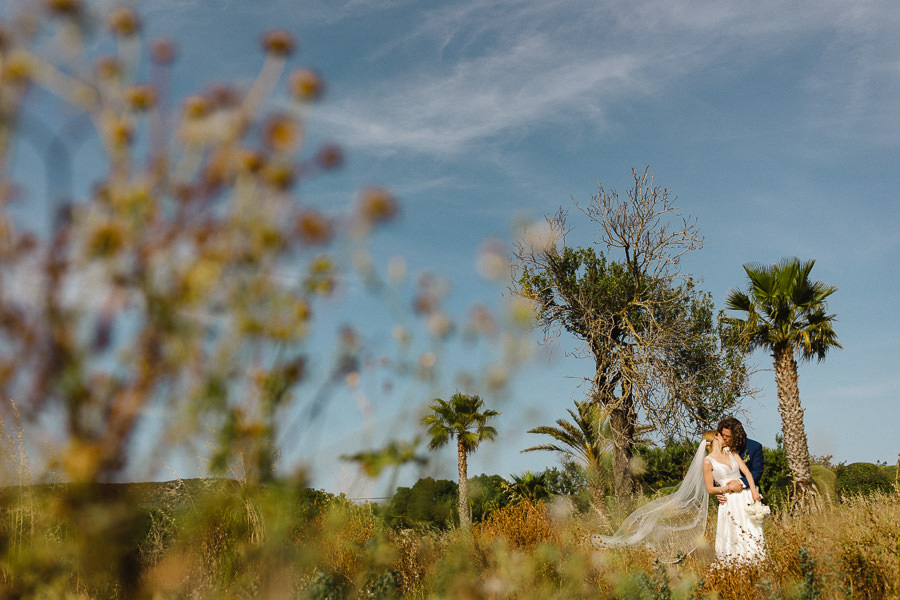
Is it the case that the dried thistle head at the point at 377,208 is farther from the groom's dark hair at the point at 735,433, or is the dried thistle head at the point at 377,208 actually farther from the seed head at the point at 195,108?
the groom's dark hair at the point at 735,433

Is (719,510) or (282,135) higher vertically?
(282,135)

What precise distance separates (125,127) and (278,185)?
299mm

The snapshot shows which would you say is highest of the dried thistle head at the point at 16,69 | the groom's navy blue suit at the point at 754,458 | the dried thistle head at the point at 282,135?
the dried thistle head at the point at 16,69

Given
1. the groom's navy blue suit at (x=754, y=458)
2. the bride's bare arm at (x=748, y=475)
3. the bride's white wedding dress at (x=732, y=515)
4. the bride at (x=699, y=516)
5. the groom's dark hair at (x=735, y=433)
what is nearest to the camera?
the bride's white wedding dress at (x=732, y=515)

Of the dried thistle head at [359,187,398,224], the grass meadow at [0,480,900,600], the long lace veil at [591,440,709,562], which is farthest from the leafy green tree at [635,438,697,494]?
the dried thistle head at [359,187,398,224]

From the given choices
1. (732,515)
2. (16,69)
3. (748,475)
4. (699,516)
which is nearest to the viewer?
(16,69)

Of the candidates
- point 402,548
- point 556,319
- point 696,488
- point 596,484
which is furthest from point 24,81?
point 556,319

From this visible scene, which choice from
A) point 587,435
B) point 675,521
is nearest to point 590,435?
point 587,435

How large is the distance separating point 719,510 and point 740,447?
823 mm

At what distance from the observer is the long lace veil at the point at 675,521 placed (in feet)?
28.8

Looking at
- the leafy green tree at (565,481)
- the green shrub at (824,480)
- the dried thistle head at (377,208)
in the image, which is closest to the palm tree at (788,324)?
the green shrub at (824,480)

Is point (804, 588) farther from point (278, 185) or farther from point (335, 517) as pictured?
point (278, 185)

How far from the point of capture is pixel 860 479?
53.3 ft

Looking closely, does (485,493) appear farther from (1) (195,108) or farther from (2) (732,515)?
(1) (195,108)
